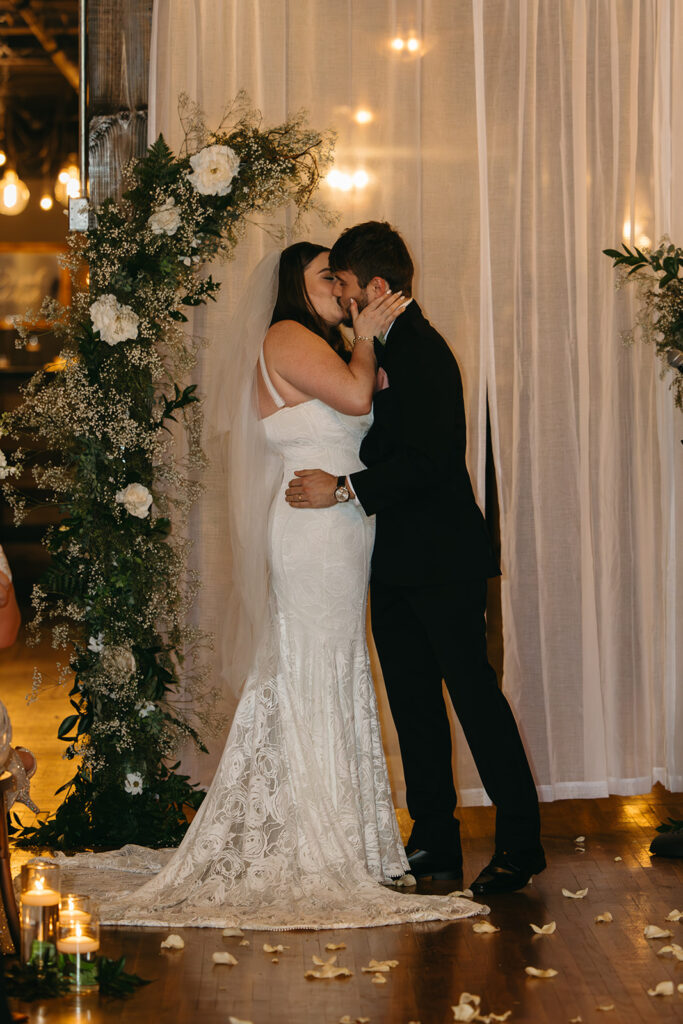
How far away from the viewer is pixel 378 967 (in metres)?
2.77

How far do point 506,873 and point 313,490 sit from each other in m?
1.19

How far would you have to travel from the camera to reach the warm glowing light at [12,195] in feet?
26.7

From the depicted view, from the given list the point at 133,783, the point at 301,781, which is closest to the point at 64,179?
the point at 133,783

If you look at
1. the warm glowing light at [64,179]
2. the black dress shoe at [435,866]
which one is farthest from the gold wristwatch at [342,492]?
the warm glowing light at [64,179]

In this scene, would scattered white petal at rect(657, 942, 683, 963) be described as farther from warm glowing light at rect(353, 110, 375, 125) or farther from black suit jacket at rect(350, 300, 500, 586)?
warm glowing light at rect(353, 110, 375, 125)

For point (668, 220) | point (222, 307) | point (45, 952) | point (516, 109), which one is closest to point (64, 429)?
point (222, 307)

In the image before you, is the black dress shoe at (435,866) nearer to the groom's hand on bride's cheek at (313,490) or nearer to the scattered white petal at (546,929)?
the scattered white petal at (546,929)

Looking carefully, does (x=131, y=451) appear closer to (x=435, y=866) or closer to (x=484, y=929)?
(x=435, y=866)

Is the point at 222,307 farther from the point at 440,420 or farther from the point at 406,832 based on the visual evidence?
the point at 406,832

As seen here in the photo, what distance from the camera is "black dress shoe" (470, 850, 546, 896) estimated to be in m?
3.36

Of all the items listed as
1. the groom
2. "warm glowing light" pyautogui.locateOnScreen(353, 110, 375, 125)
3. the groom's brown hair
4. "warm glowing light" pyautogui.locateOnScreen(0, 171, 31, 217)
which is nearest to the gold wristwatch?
the groom

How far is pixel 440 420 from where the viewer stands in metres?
3.35

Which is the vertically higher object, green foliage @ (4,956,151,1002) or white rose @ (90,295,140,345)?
white rose @ (90,295,140,345)

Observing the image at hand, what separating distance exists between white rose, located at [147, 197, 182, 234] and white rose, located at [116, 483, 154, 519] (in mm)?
763
